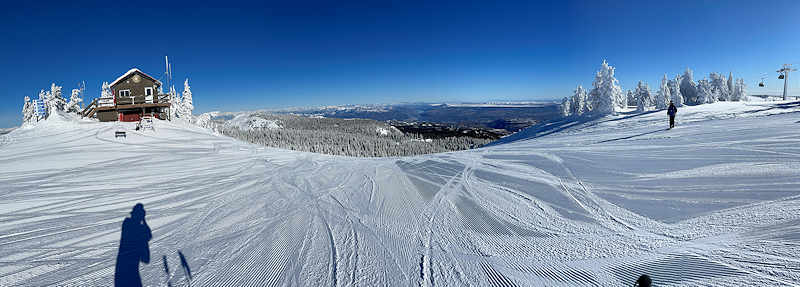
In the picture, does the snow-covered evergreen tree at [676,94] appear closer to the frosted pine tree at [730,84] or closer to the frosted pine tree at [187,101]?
the frosted pine tree at [730,84]

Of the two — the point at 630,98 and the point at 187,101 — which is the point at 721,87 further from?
the point at 187,101

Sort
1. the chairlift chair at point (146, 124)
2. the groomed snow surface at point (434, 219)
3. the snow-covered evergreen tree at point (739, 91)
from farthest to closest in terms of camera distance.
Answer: the snow-covered evergreen tree at point (739, 91)
the chairlift chair at point (146, 124)
the groomed snow surface at point (434, 219)

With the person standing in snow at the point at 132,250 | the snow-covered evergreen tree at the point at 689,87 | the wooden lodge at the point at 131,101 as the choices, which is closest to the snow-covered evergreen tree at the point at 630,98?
the snow-covered evergreen tree at the point at 689,87

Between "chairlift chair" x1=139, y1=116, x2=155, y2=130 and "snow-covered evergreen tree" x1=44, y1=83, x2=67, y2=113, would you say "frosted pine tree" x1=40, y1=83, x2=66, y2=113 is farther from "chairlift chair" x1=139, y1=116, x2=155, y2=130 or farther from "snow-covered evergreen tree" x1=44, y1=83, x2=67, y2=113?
"chairlift chair" x1=139, y1=116, x2=155, y2=130

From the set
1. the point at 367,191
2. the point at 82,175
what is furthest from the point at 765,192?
the point at 82,175

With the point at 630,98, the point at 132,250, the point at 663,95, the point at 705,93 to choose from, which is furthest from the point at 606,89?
the point at 630,98

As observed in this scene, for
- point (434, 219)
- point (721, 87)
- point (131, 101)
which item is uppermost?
point (721, 87)

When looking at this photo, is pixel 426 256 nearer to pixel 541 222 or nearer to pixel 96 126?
pixel 541 222
